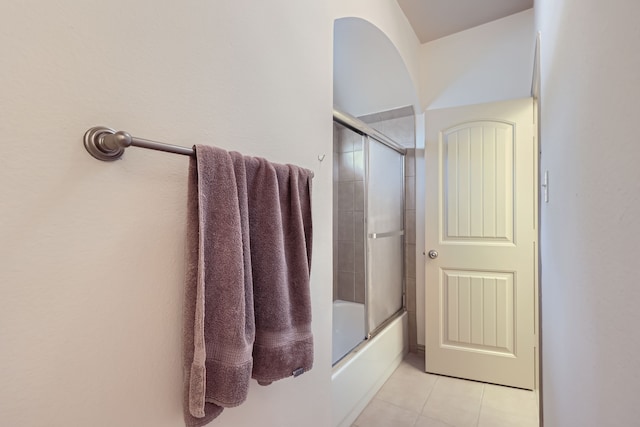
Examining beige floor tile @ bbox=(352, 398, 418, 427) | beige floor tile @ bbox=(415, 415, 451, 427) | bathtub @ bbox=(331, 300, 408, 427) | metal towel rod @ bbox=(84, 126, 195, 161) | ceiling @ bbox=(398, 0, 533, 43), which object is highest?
ceiling @ bbox=(398, 0, 533, 43)

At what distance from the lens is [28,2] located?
0.56 metres

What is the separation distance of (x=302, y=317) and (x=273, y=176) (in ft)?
1.50

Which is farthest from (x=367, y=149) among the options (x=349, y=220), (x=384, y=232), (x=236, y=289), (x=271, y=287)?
(x=236, y=289)

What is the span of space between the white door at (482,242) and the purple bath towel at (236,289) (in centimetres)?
166

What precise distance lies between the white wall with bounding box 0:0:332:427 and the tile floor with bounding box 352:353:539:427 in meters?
1.14

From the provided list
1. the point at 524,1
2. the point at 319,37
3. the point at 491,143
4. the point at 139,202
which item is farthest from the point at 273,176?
the point at 524,1

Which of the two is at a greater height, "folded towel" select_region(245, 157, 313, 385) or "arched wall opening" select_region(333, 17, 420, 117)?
"arched wall opening" select_region(333, 17, 420, 117)

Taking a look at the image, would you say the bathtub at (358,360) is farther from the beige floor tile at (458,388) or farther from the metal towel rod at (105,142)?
the metal towel rod at (105,142)

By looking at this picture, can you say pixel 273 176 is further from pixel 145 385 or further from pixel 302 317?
pixel 145 385

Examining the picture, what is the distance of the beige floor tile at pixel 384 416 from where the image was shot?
5.72 feet

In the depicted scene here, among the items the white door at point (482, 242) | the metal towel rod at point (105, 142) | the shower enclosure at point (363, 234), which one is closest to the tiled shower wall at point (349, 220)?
the shower enclosure at point (363, 234)

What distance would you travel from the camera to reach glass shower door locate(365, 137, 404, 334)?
2.22 meters

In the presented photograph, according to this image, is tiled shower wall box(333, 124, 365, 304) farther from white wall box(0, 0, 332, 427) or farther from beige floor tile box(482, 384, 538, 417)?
white wall box(0, 0, 332, 427)

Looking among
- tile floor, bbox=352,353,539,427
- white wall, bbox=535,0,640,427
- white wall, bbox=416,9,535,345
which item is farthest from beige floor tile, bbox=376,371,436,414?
white wall, bbox=535,0,640,427
